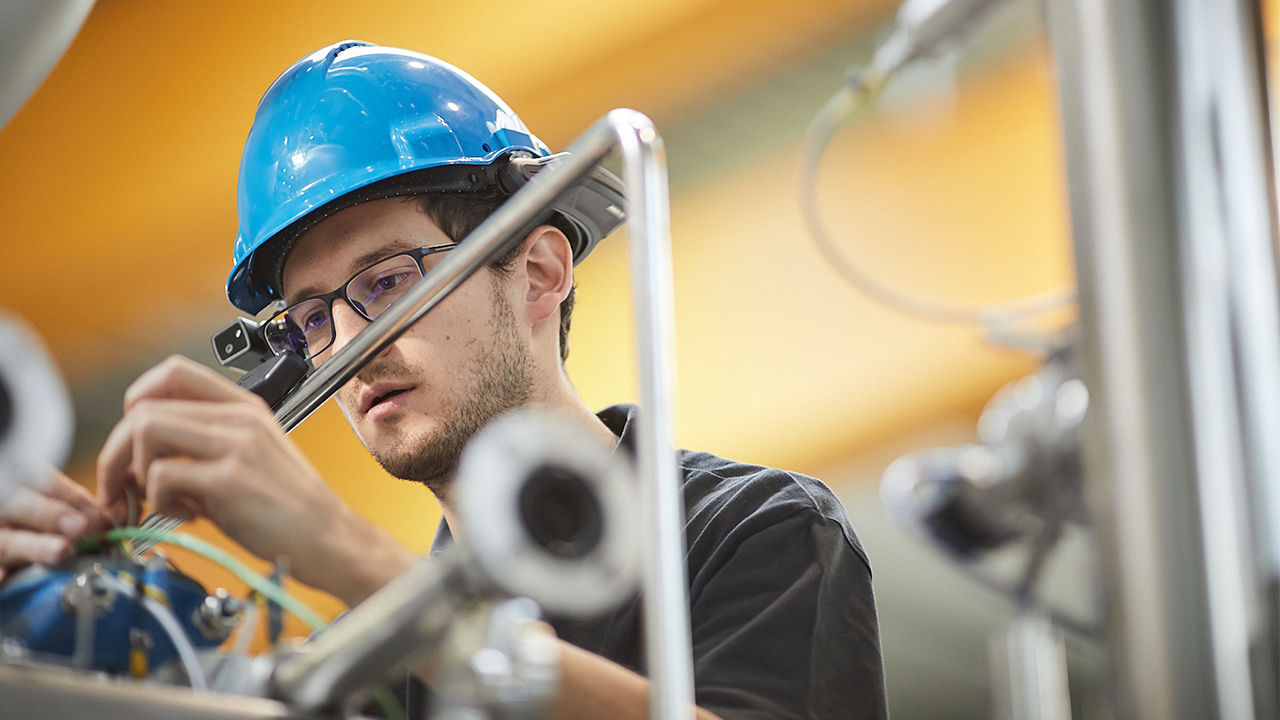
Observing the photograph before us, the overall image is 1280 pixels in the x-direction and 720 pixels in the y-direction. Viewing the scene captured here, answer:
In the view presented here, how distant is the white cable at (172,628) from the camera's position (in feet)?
2.45

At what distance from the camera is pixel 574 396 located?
177 cm

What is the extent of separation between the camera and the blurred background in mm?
3504

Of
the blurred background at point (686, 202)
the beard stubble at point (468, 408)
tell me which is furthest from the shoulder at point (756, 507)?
the blurred background at point (686, 202)

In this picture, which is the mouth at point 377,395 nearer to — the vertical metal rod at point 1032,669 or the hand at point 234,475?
the hand at point 234,475

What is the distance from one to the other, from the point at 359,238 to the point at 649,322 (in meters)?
1.06

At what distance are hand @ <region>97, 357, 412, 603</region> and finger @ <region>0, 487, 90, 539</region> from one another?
0.06 m

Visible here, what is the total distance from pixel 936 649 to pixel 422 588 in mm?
4719

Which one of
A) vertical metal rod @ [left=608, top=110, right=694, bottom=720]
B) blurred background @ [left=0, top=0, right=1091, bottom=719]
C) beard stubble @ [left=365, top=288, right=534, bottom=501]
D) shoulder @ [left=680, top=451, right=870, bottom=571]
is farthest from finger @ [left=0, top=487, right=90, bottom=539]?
blurred background @ [left=0, top=0, right=1091, bottom=719]

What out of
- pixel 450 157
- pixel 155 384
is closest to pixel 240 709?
pixel 155 384

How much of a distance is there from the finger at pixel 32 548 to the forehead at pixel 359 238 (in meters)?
0.85

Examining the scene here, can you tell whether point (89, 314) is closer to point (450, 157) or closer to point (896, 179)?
point (896, 179)

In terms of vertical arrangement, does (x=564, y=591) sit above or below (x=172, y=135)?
below

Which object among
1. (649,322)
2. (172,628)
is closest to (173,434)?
(172,628)

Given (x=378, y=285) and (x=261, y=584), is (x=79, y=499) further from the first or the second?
(x=378, y=285)
